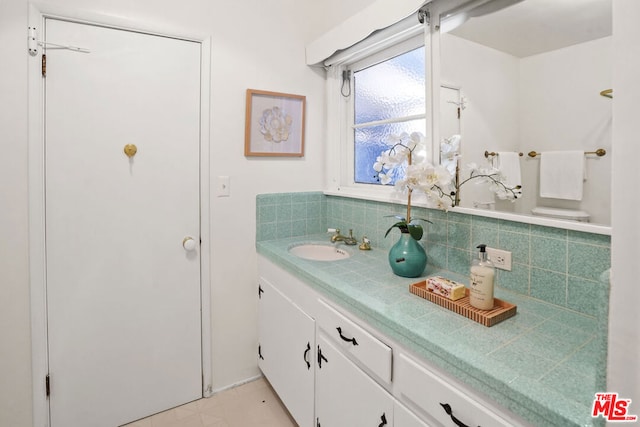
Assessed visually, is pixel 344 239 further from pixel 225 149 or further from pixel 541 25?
pixel 541 25

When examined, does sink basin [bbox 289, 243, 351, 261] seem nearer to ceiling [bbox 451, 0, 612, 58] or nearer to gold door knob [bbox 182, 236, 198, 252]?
gold door knob [bbox 182, 236, 198, 252]

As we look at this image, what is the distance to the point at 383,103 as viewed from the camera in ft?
6.55

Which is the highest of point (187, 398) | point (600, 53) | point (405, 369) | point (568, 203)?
point (600, 53)

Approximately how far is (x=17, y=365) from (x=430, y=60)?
2.32m

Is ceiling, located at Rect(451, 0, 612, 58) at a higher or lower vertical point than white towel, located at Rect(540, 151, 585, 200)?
higher

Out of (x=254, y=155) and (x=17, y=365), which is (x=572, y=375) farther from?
(x=17, y=365)

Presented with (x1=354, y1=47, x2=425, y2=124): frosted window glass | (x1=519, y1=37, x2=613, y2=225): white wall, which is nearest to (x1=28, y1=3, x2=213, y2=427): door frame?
(x1=354, y1=47, x2=425, y2=124): frosted window glass

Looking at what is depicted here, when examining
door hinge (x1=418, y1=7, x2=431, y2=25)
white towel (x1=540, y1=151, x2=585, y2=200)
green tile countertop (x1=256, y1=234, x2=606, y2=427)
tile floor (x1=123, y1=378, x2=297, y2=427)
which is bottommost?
tile floor (x1=123, y1=378, x2=297, y2=427)

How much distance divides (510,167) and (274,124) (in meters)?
1.31

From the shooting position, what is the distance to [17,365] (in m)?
1.55

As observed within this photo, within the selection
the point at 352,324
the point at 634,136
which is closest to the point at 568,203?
the point at 634,136

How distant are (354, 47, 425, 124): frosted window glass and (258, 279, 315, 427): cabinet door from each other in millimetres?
1177

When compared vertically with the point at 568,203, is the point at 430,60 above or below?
above

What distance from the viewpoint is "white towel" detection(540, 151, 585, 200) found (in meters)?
1.08
